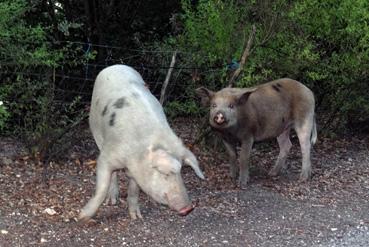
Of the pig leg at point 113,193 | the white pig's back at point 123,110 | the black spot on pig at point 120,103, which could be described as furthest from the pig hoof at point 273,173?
the black spot on pig at point 120,103

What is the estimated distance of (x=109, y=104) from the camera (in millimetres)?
6348

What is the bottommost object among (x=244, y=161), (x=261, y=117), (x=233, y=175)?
(x=233, y=175)

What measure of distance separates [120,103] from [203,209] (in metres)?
1.52

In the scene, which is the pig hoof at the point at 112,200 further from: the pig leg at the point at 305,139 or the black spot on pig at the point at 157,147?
the pig leg at the point at 305,139

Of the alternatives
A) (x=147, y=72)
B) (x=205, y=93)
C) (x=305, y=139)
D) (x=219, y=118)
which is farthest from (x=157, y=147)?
(x=147, y=72)

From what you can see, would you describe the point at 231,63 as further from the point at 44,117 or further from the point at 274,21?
the point at 44,117

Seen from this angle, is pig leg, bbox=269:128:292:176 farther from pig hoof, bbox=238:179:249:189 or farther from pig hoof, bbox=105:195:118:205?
pig hoof, bbox=105:195:118:205

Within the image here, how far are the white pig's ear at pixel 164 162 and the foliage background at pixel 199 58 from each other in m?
2.57

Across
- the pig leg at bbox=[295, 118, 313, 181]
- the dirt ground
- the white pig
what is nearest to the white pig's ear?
the white pig

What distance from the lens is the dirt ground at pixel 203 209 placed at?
620 centimetres

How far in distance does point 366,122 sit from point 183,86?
360 cm

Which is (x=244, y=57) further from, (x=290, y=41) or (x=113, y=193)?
(x=113, y=193)

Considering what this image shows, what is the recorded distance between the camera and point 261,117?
27.1 ft

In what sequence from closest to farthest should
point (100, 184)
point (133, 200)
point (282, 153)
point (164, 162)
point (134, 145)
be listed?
point (164, 162) → point (134, 145) → point (100, 184) → point (133, 200) → point (282, 153)
